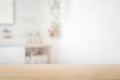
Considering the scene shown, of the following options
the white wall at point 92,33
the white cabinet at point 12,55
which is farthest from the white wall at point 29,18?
the white cabinet at point 12,55

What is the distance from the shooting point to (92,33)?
221cm

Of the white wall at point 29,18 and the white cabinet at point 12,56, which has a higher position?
the white wall at point 29,18

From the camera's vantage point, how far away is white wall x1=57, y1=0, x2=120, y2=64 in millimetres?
1759

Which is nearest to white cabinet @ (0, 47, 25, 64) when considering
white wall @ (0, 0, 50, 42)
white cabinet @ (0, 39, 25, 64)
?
white cabinet @ (0, 39, 25, 64)

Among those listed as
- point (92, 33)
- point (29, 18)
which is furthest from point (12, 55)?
point (29, 18)

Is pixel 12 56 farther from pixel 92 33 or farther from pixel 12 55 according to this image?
pixel 92 33

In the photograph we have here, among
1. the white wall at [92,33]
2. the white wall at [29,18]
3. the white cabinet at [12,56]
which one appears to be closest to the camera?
the white wall at [92,33]

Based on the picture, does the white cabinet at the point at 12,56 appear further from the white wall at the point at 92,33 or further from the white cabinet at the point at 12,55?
the white wall at the point at 92,33

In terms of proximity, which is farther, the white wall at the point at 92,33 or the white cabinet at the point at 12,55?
the white cabinet at the point at 12,55

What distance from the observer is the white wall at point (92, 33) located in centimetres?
176

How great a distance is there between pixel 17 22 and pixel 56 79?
329 cm

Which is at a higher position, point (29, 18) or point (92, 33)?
point (29, 18)

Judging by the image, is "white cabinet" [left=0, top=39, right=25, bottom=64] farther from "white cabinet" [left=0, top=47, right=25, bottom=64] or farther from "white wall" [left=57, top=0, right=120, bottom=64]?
"white wall" [left=57, top=0, right=120, bottom=64]

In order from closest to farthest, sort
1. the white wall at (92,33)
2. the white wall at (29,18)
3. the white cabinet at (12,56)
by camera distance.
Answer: the white wall at (92,33) → the white cabinet at (12,56) → the white wall at (29,18)
